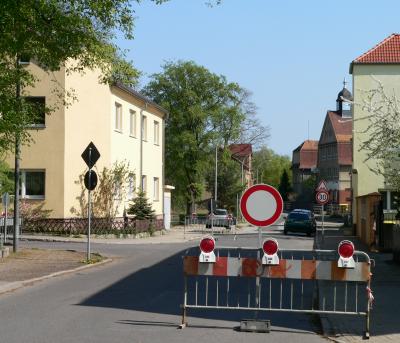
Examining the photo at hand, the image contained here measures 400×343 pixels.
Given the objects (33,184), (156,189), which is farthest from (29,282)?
(156,189)

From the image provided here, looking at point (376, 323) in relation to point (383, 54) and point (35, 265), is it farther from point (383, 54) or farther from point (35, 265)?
point (383, 54)

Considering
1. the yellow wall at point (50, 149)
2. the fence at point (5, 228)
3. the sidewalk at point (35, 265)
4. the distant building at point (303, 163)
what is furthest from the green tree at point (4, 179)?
the distant building at point (303, 163)

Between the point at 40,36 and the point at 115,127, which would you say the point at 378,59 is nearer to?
the point at 115,127

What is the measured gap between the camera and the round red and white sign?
10.2m

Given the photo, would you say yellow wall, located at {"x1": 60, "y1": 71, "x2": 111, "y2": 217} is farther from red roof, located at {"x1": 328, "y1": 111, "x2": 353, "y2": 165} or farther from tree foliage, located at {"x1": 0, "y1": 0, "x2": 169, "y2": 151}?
red roof, located at {"x1": 328, "y1": 111, "x2": 353, "y2": 165}

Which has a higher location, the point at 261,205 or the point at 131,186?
the point at 131,186

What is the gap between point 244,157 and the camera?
3954 inches

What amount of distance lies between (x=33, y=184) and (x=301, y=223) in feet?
61.9

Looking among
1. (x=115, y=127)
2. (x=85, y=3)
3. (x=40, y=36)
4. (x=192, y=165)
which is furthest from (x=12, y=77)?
(x=192, y=165)

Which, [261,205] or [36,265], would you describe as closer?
[261,205]

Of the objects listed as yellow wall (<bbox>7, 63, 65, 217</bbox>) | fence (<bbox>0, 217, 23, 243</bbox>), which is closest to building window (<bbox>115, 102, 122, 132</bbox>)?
yellow wall (<bbox>7, 63, 65, 217</bbox>)

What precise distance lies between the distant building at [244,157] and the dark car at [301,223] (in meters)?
29.8

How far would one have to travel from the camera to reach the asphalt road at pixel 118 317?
9.11m

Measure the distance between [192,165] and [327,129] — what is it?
51.2m
